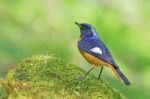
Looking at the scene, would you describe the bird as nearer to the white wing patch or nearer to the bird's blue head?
the white wing patch

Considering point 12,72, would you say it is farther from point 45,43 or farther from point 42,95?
point 45,43

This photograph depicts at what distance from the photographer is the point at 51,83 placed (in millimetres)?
5746

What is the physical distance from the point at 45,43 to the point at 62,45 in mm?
325

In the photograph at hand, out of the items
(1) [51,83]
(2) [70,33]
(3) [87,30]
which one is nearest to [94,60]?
(3) [87,30]


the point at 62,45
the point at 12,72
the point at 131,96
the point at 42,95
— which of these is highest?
the point at 62,45

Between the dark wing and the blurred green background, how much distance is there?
454cm

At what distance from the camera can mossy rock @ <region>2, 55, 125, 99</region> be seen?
5.54m

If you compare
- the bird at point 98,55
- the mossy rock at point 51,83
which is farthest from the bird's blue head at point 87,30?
the mossy rock at point 51,83

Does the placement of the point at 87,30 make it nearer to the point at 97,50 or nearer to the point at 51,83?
the point at 97,50

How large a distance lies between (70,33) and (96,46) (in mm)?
5844

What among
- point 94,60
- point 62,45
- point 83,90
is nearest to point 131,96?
point 62,45

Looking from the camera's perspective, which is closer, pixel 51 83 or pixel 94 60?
pixel 51 83

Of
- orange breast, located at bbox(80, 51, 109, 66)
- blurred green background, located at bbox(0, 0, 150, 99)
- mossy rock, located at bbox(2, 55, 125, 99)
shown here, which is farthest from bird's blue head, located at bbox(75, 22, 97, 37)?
blurred green background, located at bbox(0, 0, 150, 99)

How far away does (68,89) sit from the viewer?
5.70 metres
